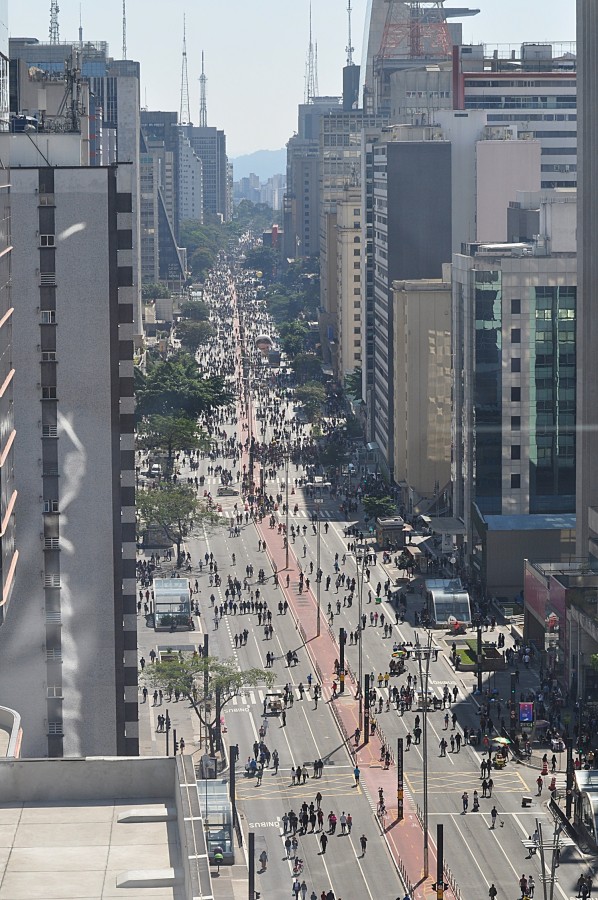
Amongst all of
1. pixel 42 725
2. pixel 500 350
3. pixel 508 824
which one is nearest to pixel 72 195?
pixel 42 725

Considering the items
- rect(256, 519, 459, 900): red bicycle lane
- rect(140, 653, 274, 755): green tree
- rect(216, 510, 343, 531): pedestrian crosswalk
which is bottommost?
rect(256, 519, 459, 900): red bicycle lane

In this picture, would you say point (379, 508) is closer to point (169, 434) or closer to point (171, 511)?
point (171, 511)

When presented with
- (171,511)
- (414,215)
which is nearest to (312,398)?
(414,215)

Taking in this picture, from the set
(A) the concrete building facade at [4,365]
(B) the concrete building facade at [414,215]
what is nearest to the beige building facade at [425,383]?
(B) the concrete building facade at [414,215]

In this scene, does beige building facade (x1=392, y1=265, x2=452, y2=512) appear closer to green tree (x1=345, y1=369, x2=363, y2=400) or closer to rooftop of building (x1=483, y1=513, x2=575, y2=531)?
rooftop of building (x1=483, y1=513, x2=575, y2=531)

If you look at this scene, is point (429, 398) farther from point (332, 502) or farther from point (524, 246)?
point (524, 246)

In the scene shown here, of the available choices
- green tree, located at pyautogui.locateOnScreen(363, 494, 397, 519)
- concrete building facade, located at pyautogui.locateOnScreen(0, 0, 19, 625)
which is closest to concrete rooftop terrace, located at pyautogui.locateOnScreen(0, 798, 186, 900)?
concrete building facade, located at pyautogui.locateOnScreen(0, 0, 19, 625)
